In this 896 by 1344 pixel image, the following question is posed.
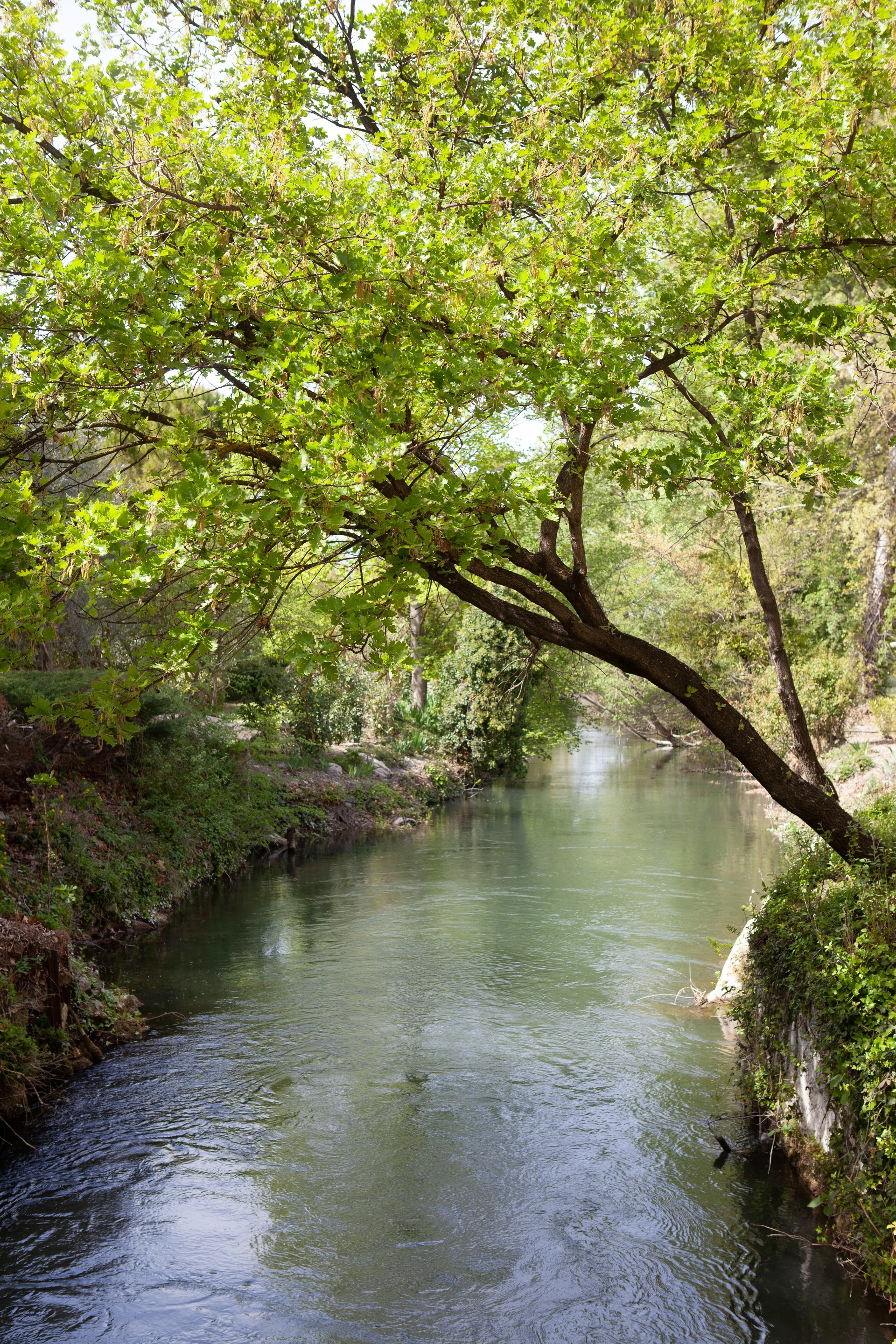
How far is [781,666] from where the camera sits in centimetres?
775

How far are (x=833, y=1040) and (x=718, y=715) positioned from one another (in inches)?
86.1

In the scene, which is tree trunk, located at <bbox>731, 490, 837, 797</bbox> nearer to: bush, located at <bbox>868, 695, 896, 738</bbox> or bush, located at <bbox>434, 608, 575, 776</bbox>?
bush, located at <bbox>868, 695, 896, 738</bbox>

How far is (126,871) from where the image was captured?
1312 cm

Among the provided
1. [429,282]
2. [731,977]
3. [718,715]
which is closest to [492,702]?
[731,977]

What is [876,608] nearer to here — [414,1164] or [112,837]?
[112,837]

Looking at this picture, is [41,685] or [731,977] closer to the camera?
[731,977]

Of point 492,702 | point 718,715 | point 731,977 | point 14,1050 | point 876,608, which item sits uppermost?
point 876,608

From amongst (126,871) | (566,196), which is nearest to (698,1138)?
(566,196)

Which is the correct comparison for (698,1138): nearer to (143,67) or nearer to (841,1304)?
(841,1304)

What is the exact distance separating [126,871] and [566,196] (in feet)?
34.0

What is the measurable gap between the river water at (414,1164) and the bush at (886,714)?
28.5ft

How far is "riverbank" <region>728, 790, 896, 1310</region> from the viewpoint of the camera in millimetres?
5086

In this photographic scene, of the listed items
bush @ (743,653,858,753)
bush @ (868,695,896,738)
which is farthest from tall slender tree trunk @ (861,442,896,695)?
bush @ (868,695,896,738)

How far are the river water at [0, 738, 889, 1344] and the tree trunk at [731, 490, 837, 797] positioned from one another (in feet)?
9.07
